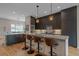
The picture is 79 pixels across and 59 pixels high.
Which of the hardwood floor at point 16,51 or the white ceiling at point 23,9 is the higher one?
the white ceiling at point 23,9

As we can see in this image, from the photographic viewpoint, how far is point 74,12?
309 centimetres

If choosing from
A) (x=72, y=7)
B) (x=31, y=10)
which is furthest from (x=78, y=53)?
(x=31, y=10)

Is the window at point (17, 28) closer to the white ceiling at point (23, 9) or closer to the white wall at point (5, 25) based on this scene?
the white wall at point (5, 25)

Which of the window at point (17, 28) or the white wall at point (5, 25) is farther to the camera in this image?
the window at point (17, 28)

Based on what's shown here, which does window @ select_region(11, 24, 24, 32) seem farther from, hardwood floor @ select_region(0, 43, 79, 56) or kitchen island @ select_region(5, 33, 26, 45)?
hardwood floor @ select_region(0, 43, 79, 56)

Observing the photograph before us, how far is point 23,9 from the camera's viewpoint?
3.20 meters

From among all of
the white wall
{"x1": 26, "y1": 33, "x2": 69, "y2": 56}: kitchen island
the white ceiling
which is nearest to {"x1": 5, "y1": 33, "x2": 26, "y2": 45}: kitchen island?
the white wall

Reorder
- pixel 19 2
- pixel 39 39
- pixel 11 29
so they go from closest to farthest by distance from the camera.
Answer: pixel 19 2, pixel 11 29, pixel 39 39

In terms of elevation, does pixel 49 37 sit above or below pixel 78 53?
above

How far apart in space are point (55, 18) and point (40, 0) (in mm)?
837

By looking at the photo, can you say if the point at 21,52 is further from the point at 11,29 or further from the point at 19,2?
the point at 19,2

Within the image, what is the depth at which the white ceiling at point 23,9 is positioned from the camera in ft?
9.99

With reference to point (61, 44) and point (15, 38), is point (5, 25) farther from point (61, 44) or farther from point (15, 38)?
point (61, 44)

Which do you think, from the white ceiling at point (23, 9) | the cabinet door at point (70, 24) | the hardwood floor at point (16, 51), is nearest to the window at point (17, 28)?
the white ceiling at point (23, 9)
